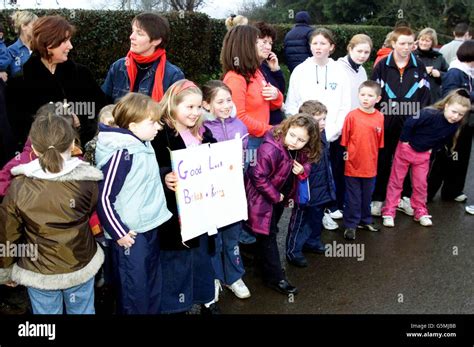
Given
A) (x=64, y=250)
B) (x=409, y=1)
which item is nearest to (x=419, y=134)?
(x=64, y=250)

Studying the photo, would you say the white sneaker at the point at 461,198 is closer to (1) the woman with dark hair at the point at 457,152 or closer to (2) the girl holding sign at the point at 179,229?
(1) the woman with dark hair at the point at 457,152

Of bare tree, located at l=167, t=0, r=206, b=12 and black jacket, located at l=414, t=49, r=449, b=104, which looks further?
bare tree, located at l=167, t=0, r=206, b=12

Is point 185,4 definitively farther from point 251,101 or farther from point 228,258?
point 228,258

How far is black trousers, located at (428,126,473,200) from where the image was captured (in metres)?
6.26

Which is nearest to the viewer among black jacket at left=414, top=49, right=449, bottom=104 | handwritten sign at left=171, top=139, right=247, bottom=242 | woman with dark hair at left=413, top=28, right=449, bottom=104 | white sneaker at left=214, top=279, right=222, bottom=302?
handwritten sign at left=171, top=139, right=247, bottom=242

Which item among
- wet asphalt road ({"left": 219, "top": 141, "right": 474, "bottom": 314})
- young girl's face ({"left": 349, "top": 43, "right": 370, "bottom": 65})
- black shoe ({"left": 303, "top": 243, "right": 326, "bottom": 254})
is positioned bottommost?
wet asphalt road ({"left": 219, "top": 141, "right": 474, "bottom": 314})

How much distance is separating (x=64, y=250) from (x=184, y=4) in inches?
1063

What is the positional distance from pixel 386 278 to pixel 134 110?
8.86 ft

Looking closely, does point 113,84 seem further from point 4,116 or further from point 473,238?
point 473,238

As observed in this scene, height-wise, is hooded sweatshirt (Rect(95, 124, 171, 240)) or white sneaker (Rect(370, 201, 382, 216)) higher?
hooded sweatshirt (Rect(95, 124, 171, 240))

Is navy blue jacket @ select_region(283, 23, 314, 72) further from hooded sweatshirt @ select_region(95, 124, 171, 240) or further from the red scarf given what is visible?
hooded sweatshirt @ select_region(95, 124, 171, 240)

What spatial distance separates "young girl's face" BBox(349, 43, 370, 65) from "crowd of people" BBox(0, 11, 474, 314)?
3cm

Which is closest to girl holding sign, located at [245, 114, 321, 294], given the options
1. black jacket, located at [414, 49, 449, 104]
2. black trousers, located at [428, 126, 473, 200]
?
black trousers, located at [428, 126, 473, 200]

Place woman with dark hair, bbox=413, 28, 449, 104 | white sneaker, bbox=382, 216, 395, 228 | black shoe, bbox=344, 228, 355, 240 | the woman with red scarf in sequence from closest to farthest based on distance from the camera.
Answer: the woman with red scarf, black shoe, bbox=344, 228, 355, 240, white sneaker, bbox=382, 216, 395, 228, woman with dark hair, bbox=413, 28, 449, 104
